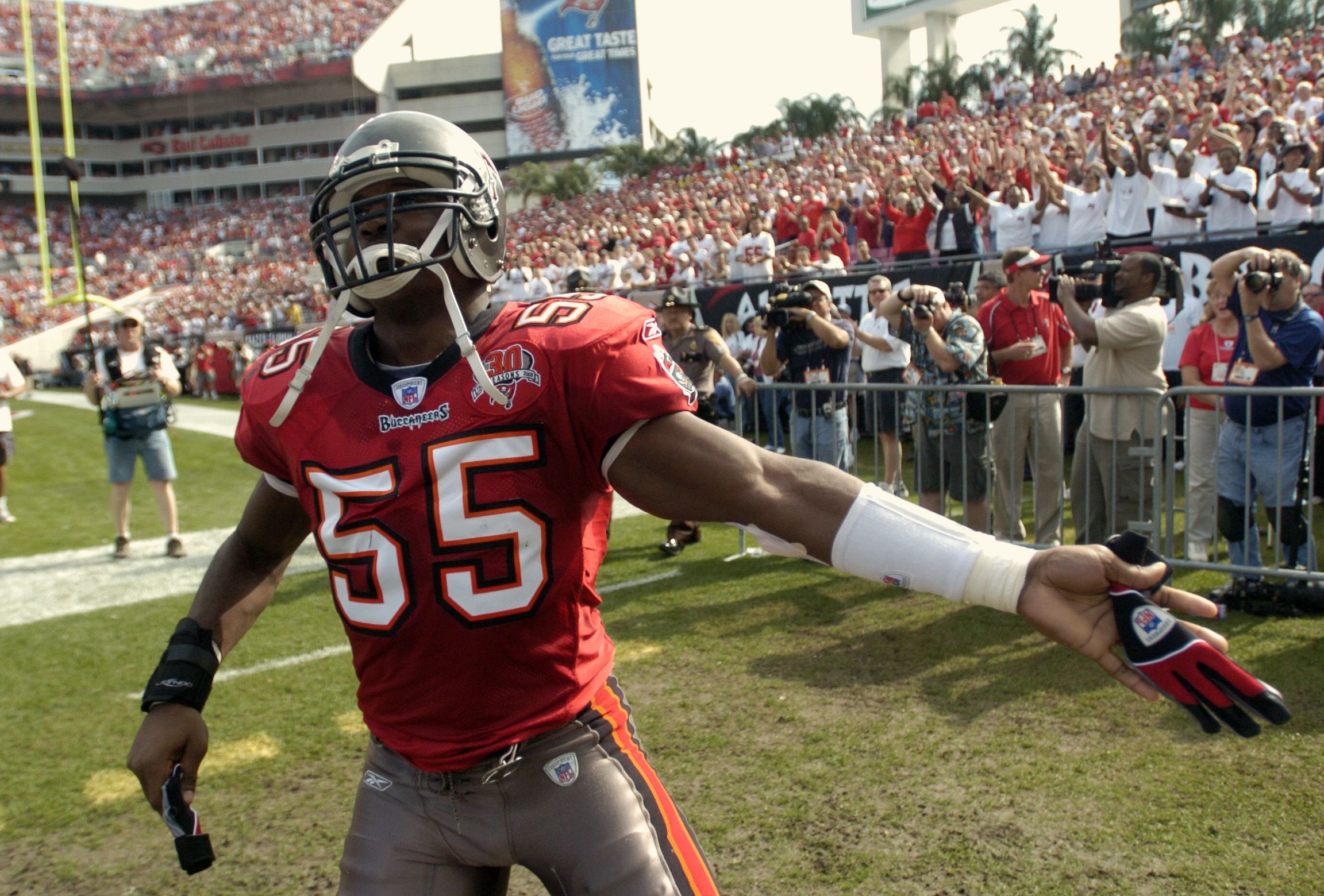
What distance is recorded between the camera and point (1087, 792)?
3662 millimetres

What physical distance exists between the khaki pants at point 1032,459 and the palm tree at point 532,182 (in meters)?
44.1

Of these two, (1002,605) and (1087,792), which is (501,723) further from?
(1087,792)

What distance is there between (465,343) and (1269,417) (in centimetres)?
522

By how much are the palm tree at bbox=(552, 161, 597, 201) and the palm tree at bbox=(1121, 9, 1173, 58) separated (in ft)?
78.8

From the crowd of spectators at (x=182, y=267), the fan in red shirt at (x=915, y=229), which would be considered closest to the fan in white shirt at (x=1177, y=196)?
the fan in red shirt at (x=915, y=229)

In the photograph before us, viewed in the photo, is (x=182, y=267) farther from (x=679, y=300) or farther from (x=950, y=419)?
(x=950, y=419)

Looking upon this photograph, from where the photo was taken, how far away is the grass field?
3312 mm

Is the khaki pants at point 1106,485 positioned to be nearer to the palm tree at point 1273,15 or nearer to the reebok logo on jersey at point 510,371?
the reebok logo on jersey at point 510,371

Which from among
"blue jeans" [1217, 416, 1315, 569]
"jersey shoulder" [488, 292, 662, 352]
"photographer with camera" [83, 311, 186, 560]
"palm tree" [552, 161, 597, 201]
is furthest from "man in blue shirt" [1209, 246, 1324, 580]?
"palm tree" [552, 161, 597, 201]

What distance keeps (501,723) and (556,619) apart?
0.67 feet

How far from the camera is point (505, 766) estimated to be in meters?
1.89

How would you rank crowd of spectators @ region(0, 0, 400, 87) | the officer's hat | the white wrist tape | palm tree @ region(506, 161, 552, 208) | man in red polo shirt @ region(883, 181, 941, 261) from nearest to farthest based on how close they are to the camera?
1. the white wrist tape
2. the officer's hat
3. man in red polo shirt @ region(883, 181, 941, 261)
4. palm tree @ region(506, 161, 552, 208)
5. crowd of spectators @ region(0, 0, 400, 87)

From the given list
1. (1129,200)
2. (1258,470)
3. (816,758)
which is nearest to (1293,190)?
(1129,200)

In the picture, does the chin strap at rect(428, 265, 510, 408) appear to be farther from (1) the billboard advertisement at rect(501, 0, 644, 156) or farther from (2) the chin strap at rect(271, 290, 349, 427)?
(1) the billboard advertisement at rect(501, 0, 644, 156)
